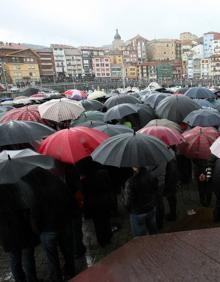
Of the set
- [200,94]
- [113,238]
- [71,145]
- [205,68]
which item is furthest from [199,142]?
[205,68]

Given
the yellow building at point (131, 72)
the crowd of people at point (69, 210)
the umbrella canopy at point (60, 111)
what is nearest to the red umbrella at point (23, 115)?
the umbrella canopy at point (60, 111)

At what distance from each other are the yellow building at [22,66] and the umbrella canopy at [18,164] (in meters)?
79.1

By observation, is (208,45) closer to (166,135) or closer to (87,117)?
(87,117)

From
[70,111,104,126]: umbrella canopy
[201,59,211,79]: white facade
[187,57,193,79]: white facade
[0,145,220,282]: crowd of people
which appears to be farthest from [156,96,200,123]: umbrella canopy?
[187,57,193,79]: white facade

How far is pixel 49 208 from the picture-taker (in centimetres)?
323

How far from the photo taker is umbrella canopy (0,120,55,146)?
4.61 metres

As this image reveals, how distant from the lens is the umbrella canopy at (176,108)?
292 inches

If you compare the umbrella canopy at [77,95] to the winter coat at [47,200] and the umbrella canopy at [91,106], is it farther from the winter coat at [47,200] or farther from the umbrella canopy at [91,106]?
the winter coat at [47,200]

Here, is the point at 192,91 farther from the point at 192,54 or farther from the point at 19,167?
the point at 192,54

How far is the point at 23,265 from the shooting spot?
371 cm

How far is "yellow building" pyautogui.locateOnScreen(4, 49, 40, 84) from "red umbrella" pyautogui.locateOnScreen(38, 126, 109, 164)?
78182 millimetres

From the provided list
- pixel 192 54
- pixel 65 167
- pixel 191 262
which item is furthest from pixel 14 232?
pixel 192 54

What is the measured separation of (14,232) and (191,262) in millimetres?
2293

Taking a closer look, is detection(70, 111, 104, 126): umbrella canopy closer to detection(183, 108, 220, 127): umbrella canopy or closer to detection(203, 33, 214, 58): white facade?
detection(183, 108, 220, 127): umbrella canopy
